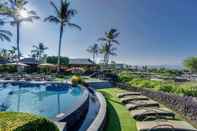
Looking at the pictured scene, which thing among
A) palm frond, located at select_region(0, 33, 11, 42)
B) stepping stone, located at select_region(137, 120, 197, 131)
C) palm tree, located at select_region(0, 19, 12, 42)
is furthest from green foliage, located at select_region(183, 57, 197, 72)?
stepping stone, located at select_region(137, 120, 197, 131)

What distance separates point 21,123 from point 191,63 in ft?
207

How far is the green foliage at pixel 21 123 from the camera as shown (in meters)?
3.59

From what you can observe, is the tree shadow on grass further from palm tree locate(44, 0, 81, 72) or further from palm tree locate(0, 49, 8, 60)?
palm tree locate(0, 49, 8, 60)

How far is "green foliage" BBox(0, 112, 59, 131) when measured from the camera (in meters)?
3.59

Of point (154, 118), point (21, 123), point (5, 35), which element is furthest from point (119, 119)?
point (5, 35)

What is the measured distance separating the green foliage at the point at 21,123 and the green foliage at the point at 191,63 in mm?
62101

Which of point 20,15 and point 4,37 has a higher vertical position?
point 20,15

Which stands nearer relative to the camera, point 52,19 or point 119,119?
point 119,119

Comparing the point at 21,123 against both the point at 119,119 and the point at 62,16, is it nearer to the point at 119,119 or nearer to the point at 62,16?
the point at 119,119

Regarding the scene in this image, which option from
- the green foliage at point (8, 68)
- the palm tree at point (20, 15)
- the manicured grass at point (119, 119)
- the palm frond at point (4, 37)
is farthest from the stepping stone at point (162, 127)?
the palm frond at point (4, 37)

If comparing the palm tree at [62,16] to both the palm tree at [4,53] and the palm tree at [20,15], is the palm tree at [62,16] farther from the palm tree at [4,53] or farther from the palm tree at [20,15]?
the palm tree at [4,53]

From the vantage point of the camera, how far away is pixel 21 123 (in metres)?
3.73

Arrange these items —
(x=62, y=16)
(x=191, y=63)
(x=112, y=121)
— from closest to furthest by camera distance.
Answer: (x=112, y=121), (x=62, y=16), (x=191, y=63)

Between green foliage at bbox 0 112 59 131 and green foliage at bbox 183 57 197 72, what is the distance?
6210 centimetres
